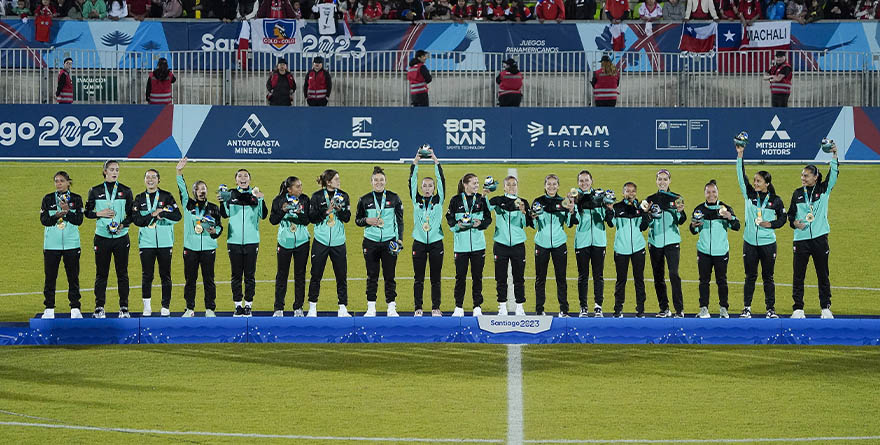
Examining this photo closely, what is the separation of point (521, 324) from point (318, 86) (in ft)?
45.2

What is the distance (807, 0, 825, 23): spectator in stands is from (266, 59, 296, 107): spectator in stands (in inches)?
547

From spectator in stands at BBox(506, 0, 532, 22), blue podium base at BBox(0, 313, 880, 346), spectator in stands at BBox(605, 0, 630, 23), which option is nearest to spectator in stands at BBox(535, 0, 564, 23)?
spectator in stands at BBox(506, 0, 532, 22)

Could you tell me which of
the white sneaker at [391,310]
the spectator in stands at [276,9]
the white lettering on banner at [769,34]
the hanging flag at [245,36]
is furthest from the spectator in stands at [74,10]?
the white sneaker at [391,310]

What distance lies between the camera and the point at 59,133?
2764 centimetres

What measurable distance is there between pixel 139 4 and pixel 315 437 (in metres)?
23.7

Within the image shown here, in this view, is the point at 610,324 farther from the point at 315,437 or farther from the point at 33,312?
the point at 33,312

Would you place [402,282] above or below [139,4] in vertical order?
below

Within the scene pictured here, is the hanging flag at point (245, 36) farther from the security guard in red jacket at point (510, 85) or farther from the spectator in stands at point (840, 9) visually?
the spectator in stands at point (840, 9)

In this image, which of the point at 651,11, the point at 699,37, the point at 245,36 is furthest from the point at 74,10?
the point at 699,37

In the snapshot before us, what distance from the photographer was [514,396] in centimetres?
1388

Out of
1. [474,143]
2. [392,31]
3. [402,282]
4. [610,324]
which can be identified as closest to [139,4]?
[392,31]

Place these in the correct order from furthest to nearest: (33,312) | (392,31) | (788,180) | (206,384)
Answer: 1. (392,31)
2. (788,180)
3. (33,312)
4. (206,384)

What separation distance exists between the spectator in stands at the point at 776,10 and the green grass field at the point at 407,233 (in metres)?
6.76

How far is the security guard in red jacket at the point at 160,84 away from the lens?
94.4 ft
